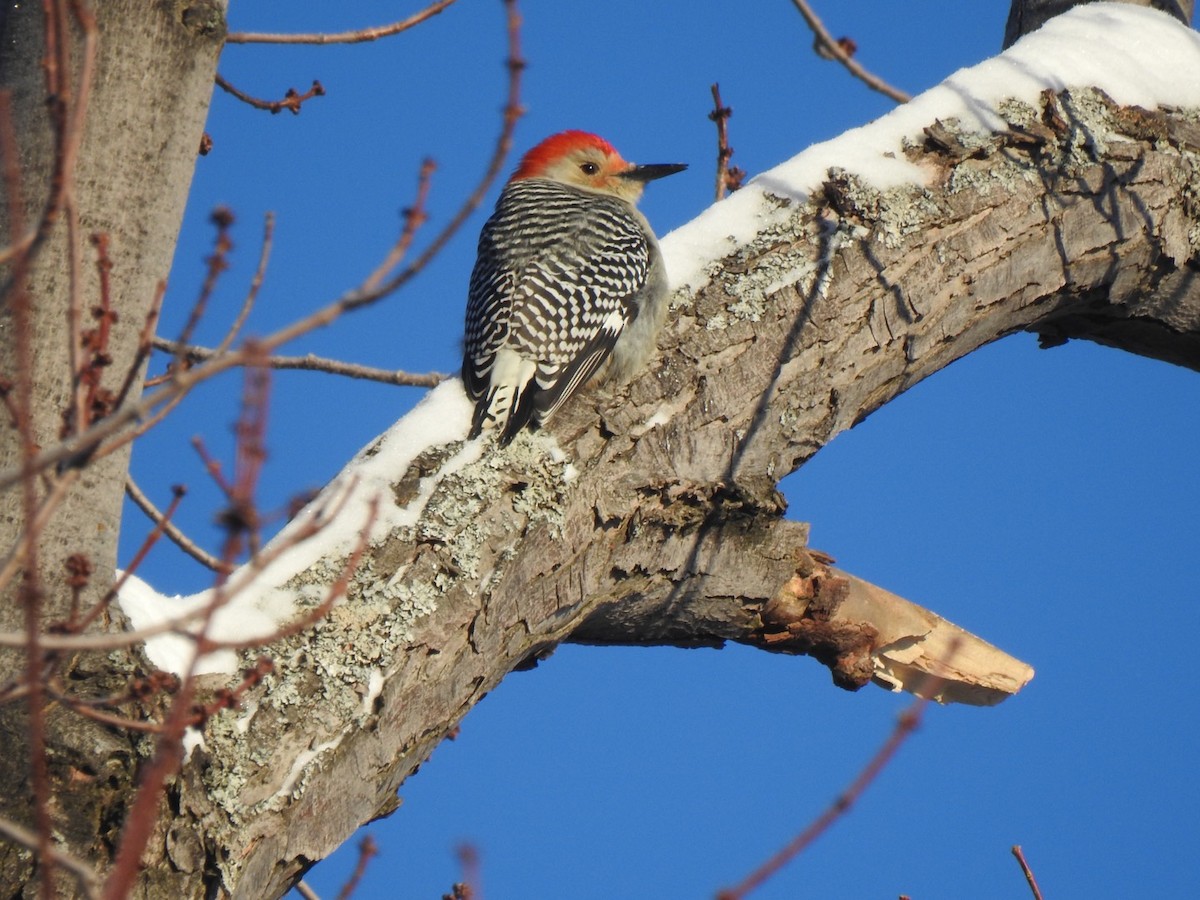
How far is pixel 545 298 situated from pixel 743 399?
1.46 m

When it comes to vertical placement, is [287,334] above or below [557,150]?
below

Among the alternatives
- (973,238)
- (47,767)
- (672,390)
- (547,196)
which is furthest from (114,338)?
(547,196)

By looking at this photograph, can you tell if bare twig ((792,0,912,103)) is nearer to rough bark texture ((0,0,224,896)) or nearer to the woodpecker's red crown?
rough bark texture ((0,0,224,896))

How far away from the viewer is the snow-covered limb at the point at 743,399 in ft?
8.59

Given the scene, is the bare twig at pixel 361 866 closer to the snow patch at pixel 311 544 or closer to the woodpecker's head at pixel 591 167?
the snow patch at pixel 311 544

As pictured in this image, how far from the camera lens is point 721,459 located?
3.24m

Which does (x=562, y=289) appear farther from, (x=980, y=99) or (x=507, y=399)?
(x=980, y=99)

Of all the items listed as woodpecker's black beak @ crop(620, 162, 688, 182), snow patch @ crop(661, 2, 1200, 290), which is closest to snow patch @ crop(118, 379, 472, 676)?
snow patch @ crop(661, 2, 1200, 290)

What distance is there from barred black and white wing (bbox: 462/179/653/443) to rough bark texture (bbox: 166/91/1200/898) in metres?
0.28

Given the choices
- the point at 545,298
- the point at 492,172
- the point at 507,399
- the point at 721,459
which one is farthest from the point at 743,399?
the point at 492,172

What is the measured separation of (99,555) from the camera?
2598mm

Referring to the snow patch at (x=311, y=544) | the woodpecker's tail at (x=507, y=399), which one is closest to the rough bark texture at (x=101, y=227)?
the snow patch at (x=311, y=544)

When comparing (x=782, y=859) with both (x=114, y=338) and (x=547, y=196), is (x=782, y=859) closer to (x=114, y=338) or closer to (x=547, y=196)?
(x=114, y=338)

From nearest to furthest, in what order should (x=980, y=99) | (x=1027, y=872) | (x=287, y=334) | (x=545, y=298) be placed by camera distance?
(x=287, y=334)
(x=1027, y=872)
(x=980, y=99)
(x=545, y=298)
